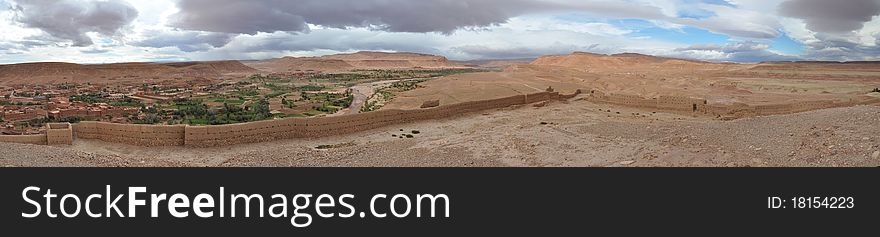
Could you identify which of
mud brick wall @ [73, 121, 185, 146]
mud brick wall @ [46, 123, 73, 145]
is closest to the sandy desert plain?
mud brick wall @ [73, 121, 185, 146]

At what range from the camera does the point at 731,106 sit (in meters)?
28.8

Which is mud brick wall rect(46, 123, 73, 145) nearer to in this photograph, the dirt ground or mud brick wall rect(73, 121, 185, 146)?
the dirt ground

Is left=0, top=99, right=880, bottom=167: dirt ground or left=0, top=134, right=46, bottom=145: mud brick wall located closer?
left=0, top=99, right=880, bottom=167: dirt ground

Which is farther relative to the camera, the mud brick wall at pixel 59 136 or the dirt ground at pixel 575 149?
the mud brick wall at pixel 59 136

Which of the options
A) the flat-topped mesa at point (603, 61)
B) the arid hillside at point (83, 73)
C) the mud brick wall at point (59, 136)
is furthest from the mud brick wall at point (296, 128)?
the flat-topped mesa at point (603, 61)

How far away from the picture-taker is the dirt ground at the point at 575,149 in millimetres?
11719

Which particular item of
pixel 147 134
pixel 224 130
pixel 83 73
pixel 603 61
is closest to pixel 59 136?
pixel 147 134

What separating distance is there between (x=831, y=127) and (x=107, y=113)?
38.2 meters

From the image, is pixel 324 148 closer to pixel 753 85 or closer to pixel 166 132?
pixel 166 132

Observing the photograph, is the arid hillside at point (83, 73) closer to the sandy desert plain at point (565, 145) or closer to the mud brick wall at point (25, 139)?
the mud brick wall at point (25, 139)

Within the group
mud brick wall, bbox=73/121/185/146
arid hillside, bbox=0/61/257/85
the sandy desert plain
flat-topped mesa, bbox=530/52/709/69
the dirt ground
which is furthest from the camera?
flat-topped mesa, bbox=530/52/709/69

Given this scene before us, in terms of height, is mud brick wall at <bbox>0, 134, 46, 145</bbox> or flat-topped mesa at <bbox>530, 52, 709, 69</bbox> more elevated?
flat-topped mesa at <bbox>530, 52, 709, 69</bbox>

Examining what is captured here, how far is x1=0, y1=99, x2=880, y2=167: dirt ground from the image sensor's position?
11.7 metres

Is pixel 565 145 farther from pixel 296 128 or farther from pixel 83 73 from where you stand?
pixel 83 73
